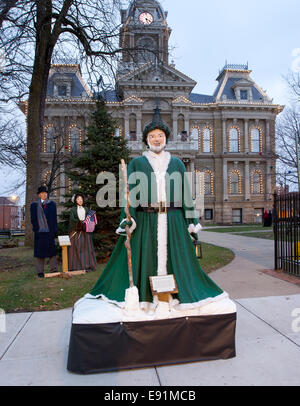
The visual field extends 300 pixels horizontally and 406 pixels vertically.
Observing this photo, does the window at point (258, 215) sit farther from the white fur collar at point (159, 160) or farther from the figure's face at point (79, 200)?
the white fur collar at point (159, 160)

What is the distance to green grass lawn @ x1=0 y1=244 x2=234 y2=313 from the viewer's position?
514 cm

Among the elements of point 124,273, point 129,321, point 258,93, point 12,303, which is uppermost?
point 258,93

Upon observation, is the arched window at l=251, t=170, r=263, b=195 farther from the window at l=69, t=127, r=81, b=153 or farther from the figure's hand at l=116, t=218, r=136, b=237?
the figure's hand at l=116, t=218, r=136, b=237

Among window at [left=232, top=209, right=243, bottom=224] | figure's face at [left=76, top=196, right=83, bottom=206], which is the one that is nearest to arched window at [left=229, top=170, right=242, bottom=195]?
window at [left=232, top=209, right=243, bottom=224]

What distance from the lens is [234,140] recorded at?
41844 mm

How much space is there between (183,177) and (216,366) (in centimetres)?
190

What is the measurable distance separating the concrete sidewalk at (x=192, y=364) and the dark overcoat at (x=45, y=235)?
266cm

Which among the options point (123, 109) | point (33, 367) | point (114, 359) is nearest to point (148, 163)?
point (114, 359)

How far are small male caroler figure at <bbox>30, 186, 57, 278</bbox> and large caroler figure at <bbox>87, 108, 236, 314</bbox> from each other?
4.17 m

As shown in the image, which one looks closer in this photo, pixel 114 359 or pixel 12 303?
pixel 114 359

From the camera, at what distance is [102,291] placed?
3.28 meters

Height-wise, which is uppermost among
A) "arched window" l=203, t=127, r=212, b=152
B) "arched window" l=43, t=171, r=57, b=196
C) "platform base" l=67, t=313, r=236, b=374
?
"arched window" l=203, t=127, r=212, b=152
